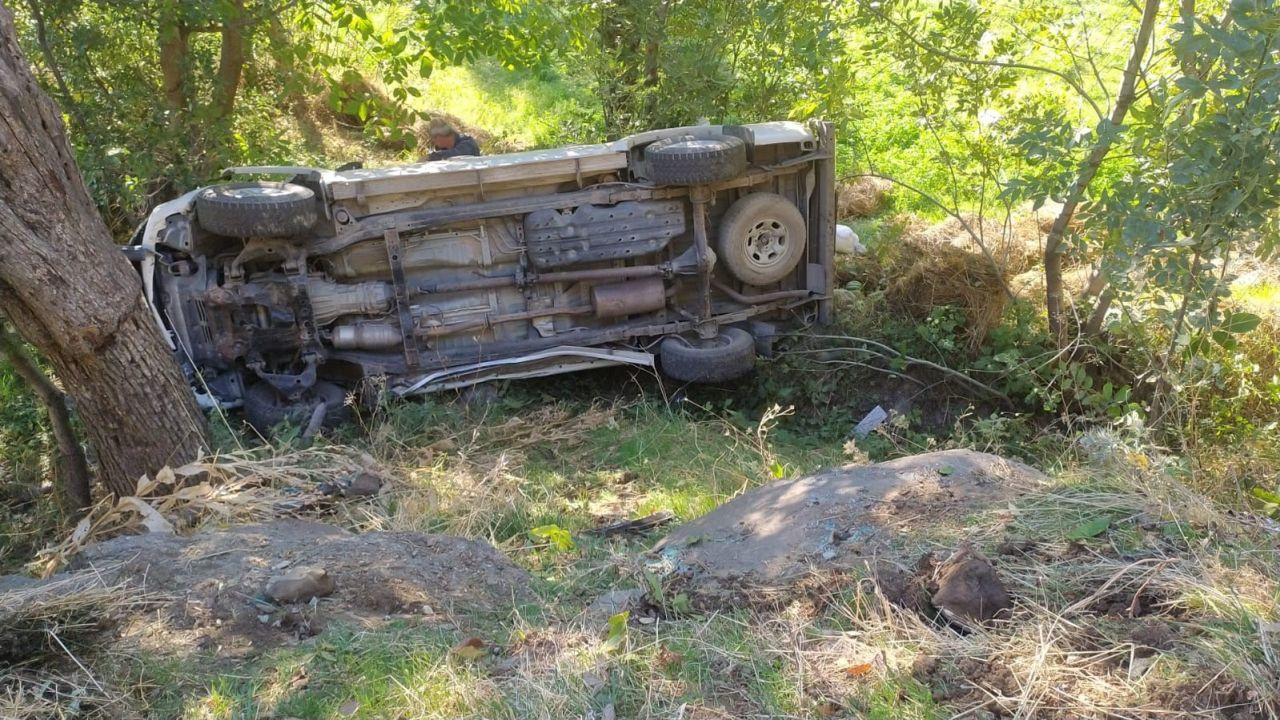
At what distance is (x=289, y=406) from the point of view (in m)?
6.52

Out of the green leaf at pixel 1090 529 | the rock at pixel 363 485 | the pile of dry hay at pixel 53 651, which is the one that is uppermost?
the pile of dry hay at pixel 53 651

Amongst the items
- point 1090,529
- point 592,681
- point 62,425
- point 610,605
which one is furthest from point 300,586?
point 62,425

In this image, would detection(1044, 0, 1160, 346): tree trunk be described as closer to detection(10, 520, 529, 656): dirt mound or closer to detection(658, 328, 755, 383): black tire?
detection(658, 328, 755, 383): black tire

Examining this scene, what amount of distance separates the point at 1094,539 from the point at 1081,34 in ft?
16.5

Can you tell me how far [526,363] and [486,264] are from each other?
75 cm

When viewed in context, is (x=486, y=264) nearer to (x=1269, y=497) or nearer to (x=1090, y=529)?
(x=1090, y=529)

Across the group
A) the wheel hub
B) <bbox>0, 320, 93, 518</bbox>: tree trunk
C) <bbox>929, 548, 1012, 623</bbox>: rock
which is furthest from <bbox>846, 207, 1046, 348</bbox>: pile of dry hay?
<bbox>0, 320, 93, 518</bbox>: tree trunk

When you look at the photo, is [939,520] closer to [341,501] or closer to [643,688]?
[643,688]

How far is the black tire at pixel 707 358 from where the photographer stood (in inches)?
284

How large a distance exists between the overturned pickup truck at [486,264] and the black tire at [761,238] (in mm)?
15

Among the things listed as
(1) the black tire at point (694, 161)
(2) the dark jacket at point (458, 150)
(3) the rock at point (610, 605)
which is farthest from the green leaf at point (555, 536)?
(2) the dark jacket at point (458, 150)

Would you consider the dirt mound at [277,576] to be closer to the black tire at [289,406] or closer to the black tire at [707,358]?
the black tire at [289,406]

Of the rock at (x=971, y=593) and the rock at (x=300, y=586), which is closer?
the rock at (x=971, y=593)

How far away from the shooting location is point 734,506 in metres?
4.41
